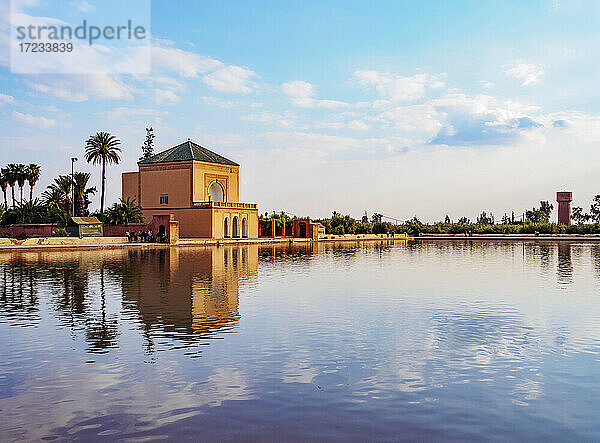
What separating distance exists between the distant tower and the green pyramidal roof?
161 ft

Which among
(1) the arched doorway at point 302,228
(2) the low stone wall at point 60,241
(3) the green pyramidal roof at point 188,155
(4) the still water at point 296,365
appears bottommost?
(4) the still water at point 296,365

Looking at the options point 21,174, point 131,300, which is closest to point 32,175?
point 21,174

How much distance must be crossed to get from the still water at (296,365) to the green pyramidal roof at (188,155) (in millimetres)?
44287

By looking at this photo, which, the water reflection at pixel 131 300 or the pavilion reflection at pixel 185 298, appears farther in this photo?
the pavilion reflection at pixel 185 298

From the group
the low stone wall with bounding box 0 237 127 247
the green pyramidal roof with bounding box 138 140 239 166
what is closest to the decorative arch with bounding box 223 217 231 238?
the green pyramidal roof with bounding box 138 140 239 166

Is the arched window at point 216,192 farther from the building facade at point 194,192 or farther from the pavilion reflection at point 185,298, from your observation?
the pavilion reflection at point 185,298

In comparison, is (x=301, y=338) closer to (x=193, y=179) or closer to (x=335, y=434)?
(x=335, y=434)

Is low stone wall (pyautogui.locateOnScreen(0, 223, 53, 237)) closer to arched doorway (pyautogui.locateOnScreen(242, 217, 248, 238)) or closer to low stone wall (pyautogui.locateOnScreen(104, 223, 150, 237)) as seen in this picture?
low stone wall (pyautogui.locateOnScreen(104, 223, 150, 237))

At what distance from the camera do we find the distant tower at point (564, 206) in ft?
265

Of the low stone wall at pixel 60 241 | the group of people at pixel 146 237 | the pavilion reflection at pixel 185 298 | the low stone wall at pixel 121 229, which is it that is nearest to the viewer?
the pavilion reflection at pixel 185 298

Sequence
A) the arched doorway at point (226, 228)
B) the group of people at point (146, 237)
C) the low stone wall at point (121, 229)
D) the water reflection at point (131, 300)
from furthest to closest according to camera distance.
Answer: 1. the arched doorway at point (226, 228)
2. the low stone wall at point (121, 229)
3. the group of people at point (146, 237)
4. the water reflection at point (131, 300)

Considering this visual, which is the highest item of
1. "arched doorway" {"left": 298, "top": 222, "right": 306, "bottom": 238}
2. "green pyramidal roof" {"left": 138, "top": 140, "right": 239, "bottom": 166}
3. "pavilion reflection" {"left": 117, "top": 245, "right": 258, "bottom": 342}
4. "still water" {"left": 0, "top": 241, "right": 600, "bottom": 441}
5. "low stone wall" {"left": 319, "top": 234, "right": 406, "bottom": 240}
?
"green pyramidal roof" {"left": 138, "top": 140, "right": 239, "bottom": 166}

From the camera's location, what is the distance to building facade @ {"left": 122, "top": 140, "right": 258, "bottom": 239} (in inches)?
2176

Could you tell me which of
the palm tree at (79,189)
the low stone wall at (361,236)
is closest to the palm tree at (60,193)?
the palm tree at (79,189)
